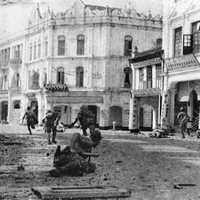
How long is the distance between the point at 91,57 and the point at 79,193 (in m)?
39.6

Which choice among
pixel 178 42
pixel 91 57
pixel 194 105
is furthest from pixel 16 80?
pixel 194 105

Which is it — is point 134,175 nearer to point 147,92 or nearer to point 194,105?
point 194,105

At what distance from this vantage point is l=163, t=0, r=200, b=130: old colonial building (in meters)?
29.7

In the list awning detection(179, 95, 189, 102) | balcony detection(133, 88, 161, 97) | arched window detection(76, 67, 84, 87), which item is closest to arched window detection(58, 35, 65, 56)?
arched window detection(76, 67, 84, 87)

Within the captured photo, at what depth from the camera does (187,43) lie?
29.9 meters

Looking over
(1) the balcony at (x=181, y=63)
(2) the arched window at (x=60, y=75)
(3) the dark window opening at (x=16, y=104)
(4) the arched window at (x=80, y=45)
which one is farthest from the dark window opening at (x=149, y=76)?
(3) the dark window opening at (x=16, y=104)

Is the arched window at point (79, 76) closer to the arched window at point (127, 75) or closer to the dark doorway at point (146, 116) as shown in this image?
the arched window at point (127, 75)

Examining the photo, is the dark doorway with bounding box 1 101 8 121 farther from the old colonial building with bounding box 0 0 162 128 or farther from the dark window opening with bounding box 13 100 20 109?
the old colonial building with bounding box 0 0 162 128

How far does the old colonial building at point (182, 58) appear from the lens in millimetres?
29672

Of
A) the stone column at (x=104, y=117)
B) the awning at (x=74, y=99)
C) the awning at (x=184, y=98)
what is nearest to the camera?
the awning at (x=184, y=98)

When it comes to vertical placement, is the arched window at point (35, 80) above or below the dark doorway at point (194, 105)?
above

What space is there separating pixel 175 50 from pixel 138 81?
697cm

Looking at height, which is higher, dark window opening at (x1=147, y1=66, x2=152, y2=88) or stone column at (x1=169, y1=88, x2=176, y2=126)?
dark window opening at (x1=147, y1=66, x2=152, y2=88)

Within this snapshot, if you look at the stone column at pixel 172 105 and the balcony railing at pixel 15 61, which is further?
the balcony railing at pixel 15 61
